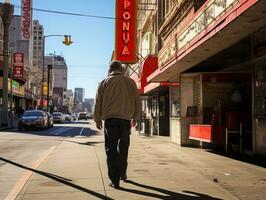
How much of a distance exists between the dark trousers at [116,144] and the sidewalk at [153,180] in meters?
0.29

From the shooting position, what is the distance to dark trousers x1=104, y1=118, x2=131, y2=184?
8.38 m

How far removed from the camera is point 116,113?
8.51 m

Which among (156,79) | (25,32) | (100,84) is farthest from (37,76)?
(100,84)

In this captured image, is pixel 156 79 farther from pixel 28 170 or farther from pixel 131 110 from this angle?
pixel 131 110

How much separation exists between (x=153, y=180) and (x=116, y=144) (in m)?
1.16

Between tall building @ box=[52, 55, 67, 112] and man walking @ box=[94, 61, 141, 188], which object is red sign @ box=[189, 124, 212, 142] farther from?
tall building @ box=[52, 55, 67, 112]

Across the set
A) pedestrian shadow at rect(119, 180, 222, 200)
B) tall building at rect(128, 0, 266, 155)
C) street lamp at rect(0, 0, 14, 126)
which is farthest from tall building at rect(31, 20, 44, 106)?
pedestrian shadow at rect(119, 180, 222, 200)

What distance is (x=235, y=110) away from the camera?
54.1 ft

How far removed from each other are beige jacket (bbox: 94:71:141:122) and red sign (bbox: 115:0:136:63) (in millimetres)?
20517

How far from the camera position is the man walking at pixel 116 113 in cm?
843

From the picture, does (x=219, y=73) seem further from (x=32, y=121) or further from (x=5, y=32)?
(x=5, y=32)

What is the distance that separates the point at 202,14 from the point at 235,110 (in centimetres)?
438

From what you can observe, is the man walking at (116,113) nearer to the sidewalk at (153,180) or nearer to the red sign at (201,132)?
the sidewalk at (153,180)

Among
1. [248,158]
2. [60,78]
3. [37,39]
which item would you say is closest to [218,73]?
[248,158]
